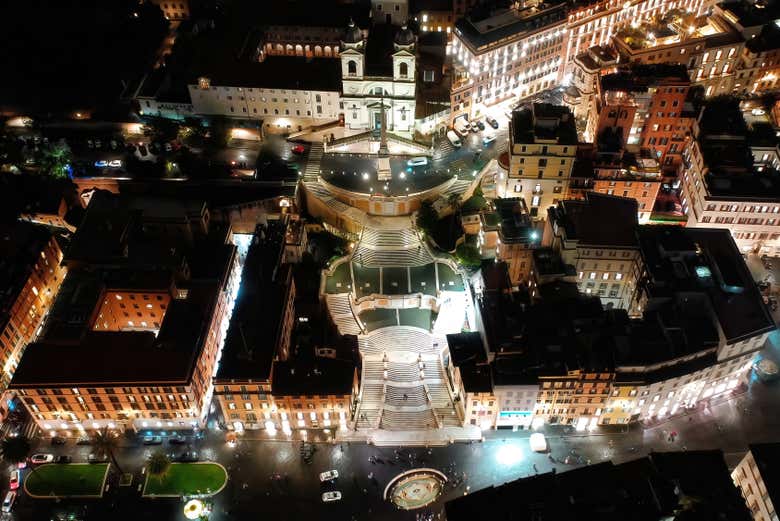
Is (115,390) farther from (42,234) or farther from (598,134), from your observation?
(598,134)

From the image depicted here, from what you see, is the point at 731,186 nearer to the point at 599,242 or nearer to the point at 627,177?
the point at 627,177

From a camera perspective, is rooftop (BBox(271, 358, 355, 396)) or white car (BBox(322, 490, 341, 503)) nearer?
white car (BBox(322, 490, 341, 503))

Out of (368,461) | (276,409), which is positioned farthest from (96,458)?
(368,461)

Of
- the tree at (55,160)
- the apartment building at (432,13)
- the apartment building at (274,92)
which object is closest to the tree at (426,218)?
the apartment building at (274,92)

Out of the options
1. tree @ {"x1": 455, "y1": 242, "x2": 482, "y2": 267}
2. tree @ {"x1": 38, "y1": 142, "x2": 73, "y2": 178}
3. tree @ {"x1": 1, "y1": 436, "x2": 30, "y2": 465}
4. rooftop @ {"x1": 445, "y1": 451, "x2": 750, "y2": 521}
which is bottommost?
rooftop @ {"x1": 445, "y1": 451, "x2": 750, "y2": 521}

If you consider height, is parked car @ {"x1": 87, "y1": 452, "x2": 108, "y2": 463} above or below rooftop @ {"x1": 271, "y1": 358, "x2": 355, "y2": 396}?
below

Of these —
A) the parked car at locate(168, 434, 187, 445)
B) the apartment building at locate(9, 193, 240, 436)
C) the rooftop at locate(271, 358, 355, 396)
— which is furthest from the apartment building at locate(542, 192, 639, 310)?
the parked car at locate(168, 434, 187, 445)

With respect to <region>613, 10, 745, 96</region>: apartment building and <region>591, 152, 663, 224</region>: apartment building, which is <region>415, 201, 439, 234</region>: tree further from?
<region>613, 10, 745, 96</region>: apartment building
